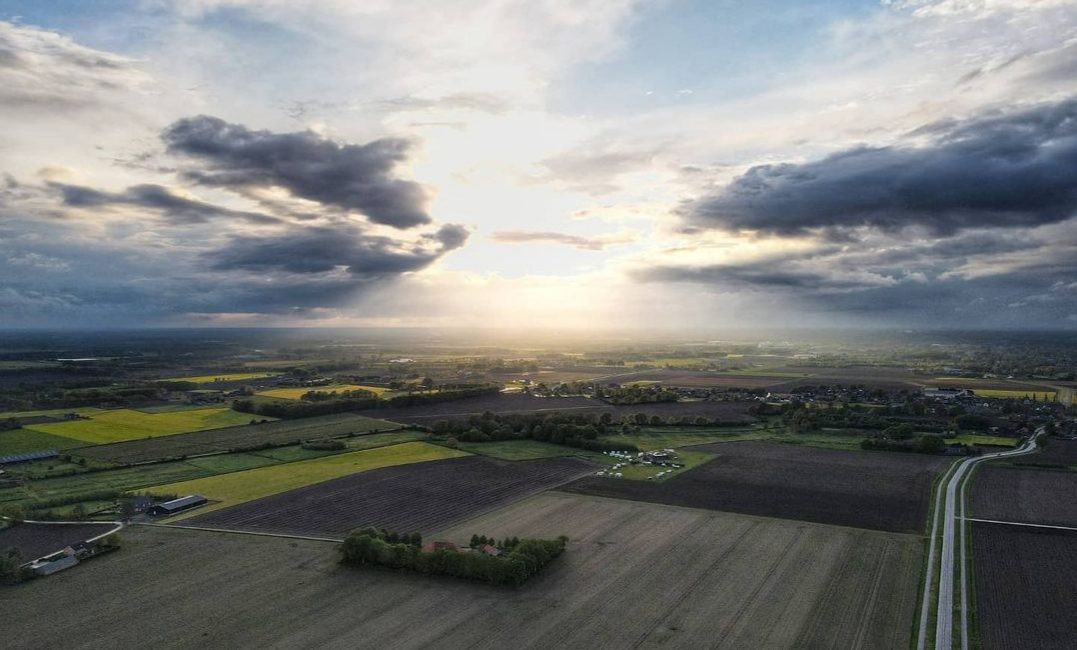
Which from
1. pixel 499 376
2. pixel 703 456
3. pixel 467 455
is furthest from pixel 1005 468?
pixel 499 376

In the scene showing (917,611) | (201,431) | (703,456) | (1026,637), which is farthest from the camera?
(201,431)

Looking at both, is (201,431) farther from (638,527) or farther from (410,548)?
(638,527)

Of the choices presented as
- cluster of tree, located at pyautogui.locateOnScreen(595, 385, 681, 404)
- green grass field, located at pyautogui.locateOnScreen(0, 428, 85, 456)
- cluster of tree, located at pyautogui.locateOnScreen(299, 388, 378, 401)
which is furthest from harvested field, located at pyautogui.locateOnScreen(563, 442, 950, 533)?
cluster of tree, located at pyautogui.locateOnScreen(299, 388, 378, 401)

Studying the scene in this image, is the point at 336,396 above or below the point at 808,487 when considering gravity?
above

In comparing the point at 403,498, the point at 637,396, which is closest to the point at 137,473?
the point at 403,498

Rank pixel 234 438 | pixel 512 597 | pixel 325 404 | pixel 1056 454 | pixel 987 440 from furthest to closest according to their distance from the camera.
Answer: pixel 325 404 < pixel 987 440 < pixel 234 438 < pixel 1056 454 < pixel 512 597

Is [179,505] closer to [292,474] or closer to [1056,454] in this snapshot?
[292,474]

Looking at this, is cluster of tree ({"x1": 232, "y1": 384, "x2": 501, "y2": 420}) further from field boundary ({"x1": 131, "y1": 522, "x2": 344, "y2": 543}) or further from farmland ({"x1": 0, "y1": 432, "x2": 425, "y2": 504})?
field boundary ({"x1": 131, "y1": 522, "x2": 344, "y2": 543})
